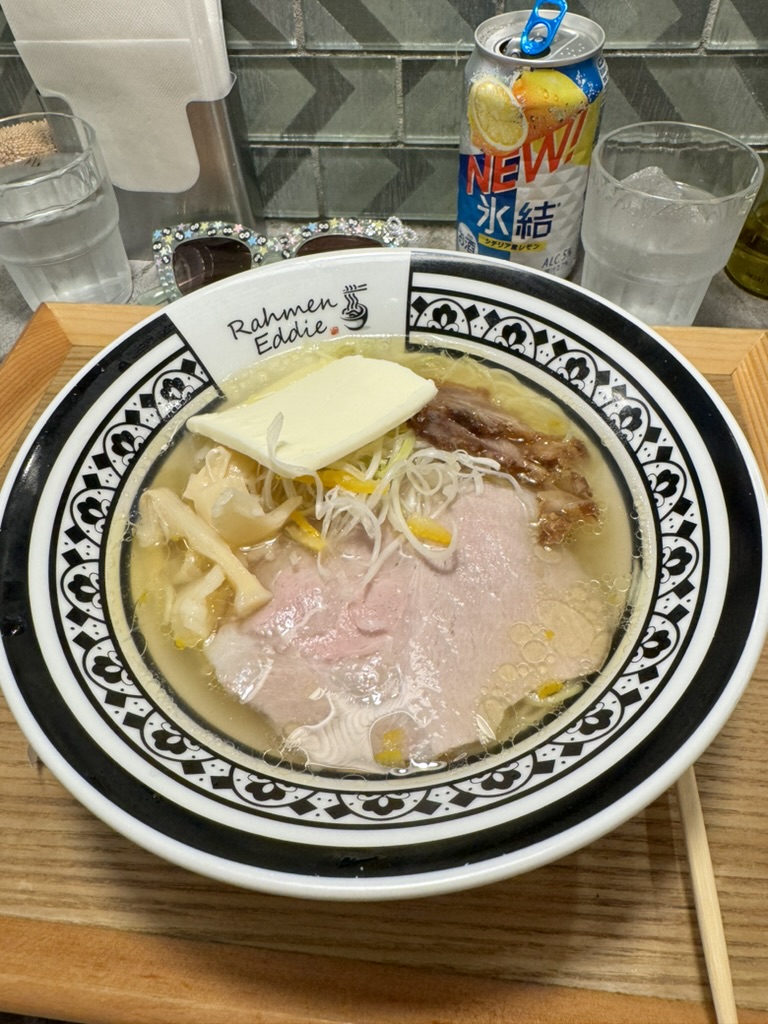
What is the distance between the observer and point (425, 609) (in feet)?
3.28

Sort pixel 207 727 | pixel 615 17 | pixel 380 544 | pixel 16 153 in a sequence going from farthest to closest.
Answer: pixel 16 153, pixel 615 17, pixel 380 544, pixel 207 727

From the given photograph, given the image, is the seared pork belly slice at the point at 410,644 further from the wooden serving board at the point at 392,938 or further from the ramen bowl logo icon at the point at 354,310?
the ramen bowl logo icon at the point at 354,310

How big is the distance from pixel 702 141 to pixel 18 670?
166cm

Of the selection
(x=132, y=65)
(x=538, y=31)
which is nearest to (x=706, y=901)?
(x=538, y=31)

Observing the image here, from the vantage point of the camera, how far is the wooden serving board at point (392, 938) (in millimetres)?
714

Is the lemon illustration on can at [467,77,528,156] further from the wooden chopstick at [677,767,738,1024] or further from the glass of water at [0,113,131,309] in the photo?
the wooden chopstick at [677,767,738,1024]

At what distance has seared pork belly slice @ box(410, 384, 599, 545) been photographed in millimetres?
1075

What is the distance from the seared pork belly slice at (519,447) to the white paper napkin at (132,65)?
3.06 ft

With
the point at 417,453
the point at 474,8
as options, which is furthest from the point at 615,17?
the point at 417,453

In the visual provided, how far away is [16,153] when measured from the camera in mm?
1624

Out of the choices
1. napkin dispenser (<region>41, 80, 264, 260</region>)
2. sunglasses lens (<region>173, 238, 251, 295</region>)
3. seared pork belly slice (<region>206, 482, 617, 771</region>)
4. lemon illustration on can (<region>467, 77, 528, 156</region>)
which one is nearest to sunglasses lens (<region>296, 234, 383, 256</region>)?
sunglasses lens (<region>173, 238, 251, 295</region>)

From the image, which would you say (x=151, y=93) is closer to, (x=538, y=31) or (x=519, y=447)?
(x=538, y=31)

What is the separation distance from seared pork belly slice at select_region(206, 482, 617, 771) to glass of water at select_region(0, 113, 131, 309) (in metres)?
→ 1.02

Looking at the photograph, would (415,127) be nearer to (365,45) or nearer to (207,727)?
(365,45)
